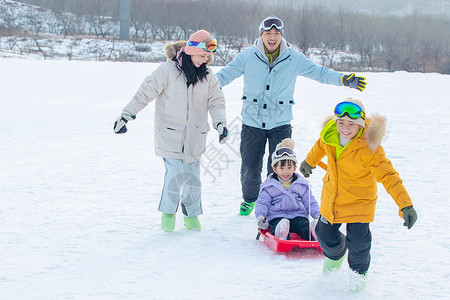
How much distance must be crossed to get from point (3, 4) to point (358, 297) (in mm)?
37144

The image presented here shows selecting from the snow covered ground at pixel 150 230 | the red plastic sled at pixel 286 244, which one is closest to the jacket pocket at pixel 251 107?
the snow covered ground at pixel 150 230

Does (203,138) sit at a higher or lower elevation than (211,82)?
lower

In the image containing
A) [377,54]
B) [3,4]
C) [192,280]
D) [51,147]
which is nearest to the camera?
[192,280]

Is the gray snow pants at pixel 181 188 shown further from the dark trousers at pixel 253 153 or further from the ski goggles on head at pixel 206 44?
the ski goggles on head at pixel 206 44

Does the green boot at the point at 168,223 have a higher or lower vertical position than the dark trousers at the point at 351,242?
lower

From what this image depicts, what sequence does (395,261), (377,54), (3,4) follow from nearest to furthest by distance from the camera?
(395,261) → (377,54) → (3,4)

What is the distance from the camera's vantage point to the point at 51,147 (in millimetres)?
6230

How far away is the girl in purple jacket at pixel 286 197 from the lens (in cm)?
320

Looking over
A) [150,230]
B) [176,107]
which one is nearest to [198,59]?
[176,107]

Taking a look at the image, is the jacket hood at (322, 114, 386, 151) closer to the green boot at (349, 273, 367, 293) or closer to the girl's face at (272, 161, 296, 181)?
the green boot at (349, 273, 367, 293)

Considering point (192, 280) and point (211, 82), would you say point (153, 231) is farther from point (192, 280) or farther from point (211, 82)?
point (211, 82)

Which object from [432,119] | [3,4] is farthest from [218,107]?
[3,4]

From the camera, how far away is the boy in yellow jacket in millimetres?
2262

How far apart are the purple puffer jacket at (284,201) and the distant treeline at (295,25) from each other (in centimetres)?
2283
